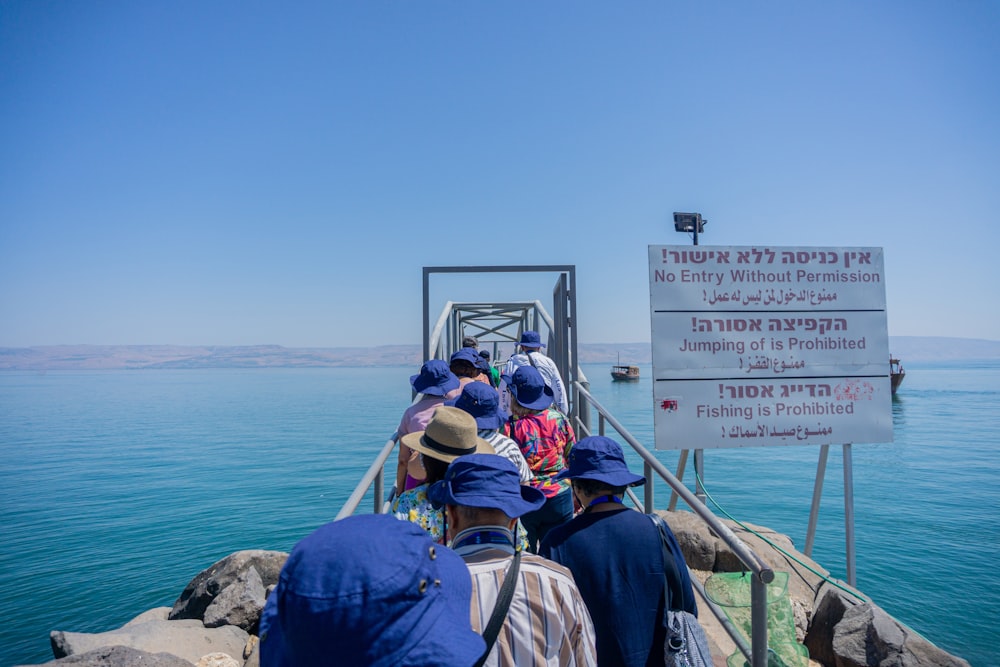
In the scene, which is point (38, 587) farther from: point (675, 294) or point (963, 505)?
point (963, 505)

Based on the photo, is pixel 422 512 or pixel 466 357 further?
pixel 466 357

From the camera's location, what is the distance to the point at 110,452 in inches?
1379

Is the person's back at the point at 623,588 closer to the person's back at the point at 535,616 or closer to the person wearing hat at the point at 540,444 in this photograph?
the person's back at the point at 535,616

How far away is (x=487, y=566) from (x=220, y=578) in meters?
7.85

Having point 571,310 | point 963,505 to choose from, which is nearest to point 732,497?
point 963,505

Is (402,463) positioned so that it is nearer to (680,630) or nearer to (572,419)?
(680,630)

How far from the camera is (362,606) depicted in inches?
36.9

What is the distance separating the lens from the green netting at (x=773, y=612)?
3.84m

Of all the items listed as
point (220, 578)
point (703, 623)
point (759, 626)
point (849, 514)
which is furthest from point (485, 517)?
point (220, 578)

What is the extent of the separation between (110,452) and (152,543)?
2208 cm

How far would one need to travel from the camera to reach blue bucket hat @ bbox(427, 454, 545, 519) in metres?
1.79

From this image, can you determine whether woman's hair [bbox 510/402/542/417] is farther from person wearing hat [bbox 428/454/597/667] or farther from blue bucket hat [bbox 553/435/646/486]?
person wearing hat [bbox 428/454/597/667]

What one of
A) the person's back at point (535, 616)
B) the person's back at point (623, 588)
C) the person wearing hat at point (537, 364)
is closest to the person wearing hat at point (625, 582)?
the person's back at point (623, 588)

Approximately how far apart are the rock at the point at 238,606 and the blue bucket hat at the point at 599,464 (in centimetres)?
622
